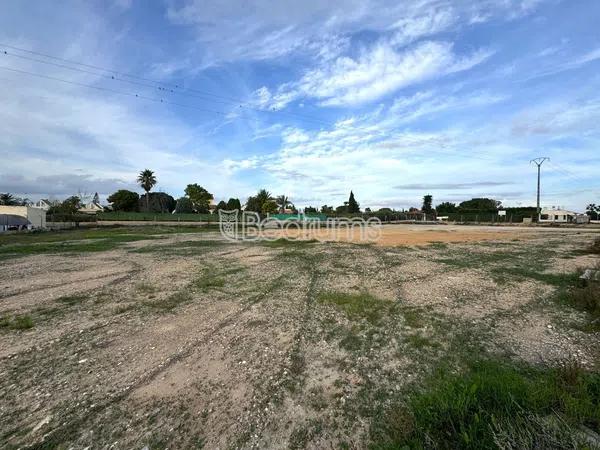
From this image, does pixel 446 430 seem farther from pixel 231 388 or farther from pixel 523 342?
pixel 523 342

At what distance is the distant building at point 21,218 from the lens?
3365 cm

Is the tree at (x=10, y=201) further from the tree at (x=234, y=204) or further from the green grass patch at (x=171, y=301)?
the green grass patch at (x=171, y=301)

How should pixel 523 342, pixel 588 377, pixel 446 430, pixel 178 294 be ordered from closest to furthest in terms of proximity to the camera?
1. pixel 446 430
2. pixel 588 377
3. pixel 523 342
4. pixel 178 294

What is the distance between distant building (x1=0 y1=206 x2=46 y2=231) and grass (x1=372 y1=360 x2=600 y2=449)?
43.1 metres

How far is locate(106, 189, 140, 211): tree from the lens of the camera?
228ft

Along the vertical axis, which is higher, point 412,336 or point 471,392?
point 471,392

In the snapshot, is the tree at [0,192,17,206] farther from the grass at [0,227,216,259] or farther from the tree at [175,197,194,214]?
the grass at [0,227,216,259]

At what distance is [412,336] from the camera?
445 cm

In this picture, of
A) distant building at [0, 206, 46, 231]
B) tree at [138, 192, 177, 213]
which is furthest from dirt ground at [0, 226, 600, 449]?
tree at [138, 192, 177, 213]

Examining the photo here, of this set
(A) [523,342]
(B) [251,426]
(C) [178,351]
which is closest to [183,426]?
(B) [251,426]

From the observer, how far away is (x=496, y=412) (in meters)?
2.35

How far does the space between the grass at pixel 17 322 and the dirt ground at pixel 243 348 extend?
0.14 ft

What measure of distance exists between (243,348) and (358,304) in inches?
107

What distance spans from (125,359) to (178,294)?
10.1 feet
